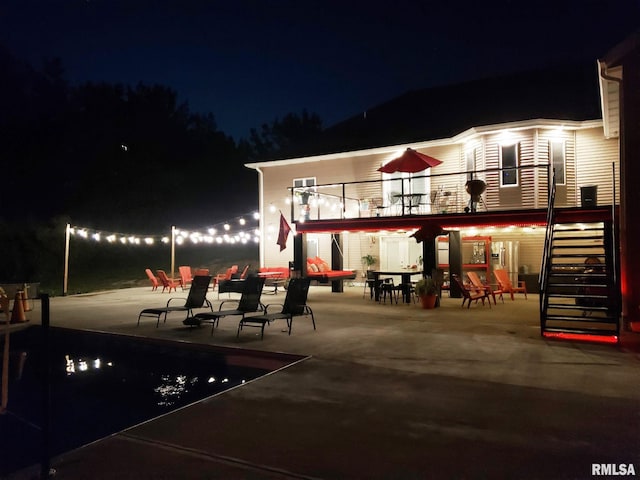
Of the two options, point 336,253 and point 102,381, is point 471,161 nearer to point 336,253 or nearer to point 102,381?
point 336,253

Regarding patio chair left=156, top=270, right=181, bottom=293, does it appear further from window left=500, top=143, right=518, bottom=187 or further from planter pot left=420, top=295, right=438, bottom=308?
window left=500, top=143, right=518, bottom=187

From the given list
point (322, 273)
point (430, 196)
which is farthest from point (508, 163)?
point (322, 273)

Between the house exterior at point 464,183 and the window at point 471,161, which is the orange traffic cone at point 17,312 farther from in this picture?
the window at point 471,161

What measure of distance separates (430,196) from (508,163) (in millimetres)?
2763

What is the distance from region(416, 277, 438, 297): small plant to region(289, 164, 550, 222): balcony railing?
8.88 ft

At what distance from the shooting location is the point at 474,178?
16531mm

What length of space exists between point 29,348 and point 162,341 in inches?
119

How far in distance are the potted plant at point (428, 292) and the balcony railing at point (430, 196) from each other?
2.78 metres

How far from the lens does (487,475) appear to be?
3.65 metres

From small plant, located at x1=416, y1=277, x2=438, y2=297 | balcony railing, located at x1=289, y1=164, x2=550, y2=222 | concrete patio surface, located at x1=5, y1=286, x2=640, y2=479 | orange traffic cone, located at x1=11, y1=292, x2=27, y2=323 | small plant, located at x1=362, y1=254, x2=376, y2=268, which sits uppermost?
balcony railing, located at x1=289, y1=164, x2=550, y2=222

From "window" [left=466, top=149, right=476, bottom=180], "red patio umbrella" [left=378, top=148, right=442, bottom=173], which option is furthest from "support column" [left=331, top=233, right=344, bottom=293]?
"window" [left=466, top=149, right=476, bottom=180]

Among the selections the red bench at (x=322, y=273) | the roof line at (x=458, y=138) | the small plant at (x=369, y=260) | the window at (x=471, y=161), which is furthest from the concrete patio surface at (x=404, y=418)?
the small plant at (x=369, y=260)

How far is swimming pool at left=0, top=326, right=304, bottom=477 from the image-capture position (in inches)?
210
